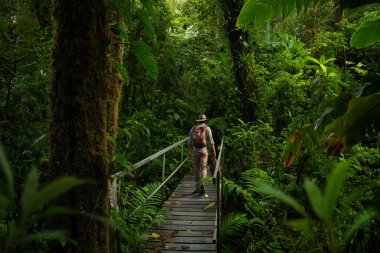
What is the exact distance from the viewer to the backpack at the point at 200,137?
6.46m

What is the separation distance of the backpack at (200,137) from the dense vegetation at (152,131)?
2.83 ft

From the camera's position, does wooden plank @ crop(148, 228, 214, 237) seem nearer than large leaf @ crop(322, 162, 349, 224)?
No

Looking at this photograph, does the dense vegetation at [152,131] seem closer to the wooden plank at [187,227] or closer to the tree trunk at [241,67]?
the tree trunk at [241,67]

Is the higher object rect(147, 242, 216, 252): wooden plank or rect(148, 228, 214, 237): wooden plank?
rect(148, 228, 214, 237): wooden plank

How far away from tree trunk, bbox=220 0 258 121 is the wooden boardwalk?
3095mm

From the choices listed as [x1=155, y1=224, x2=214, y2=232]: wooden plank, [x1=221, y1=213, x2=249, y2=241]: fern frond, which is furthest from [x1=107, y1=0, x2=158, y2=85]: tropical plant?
[x1=221, y1=213, x2=249, y2=241]: fern frond

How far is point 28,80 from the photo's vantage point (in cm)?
500

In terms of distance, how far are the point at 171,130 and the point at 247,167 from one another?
11.6ft

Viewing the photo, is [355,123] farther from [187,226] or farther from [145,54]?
[187,226]

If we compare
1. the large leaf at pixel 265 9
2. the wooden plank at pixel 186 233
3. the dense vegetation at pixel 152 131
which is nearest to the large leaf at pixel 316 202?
the dense vegetation at pixel 152 131

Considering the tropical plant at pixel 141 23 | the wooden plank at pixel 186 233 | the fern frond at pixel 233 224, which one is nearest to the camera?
the tropical plant at pixel 141 23

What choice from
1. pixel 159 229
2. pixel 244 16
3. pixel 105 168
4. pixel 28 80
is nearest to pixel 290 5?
pixel 244 16

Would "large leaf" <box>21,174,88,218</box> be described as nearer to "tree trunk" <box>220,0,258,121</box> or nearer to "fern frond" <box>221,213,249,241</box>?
"fern frond" <box>221,213,249,241</box>

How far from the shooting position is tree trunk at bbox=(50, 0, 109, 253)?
239 centimetres
